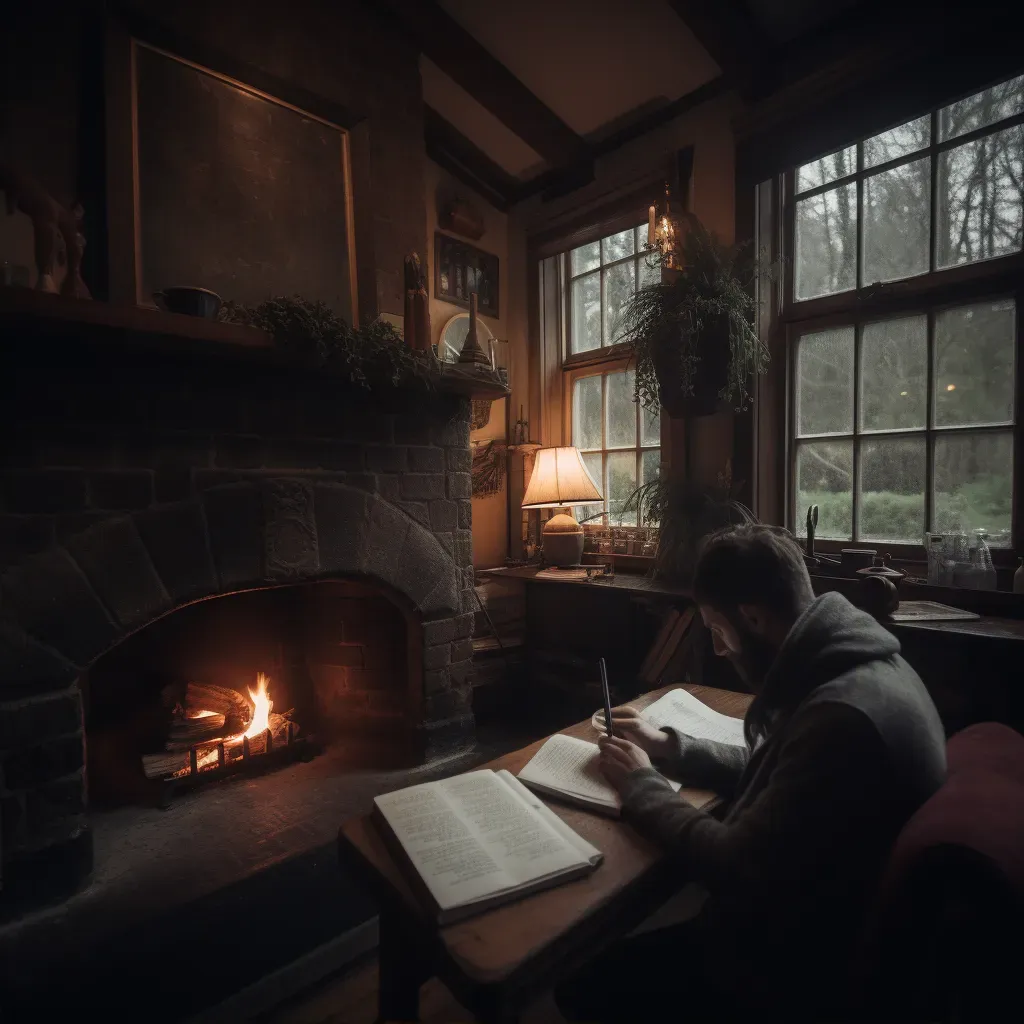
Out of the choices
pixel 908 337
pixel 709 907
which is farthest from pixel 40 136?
pixel 908 337

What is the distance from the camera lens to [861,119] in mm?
2586

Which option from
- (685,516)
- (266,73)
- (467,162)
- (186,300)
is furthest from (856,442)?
(266,73)

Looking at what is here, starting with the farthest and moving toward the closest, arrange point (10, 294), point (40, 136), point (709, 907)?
point (40, 136) → point (10, 294) → point (709, 907)

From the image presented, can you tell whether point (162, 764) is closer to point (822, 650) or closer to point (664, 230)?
point (822, 650)

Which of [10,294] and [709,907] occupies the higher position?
[10,294]

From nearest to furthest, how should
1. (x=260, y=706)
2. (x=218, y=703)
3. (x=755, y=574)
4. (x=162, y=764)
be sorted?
(x=755, y=574) < (x=162, y=764) < (x=218, y=703) < (x=260, y=706)

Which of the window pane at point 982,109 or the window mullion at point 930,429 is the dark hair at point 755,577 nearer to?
the window mullion at point 930,429

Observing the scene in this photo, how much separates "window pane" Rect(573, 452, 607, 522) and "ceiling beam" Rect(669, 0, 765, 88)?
6.50 feet

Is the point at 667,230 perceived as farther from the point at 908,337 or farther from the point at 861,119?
the point at 908,337

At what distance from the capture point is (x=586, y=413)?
3850 mm

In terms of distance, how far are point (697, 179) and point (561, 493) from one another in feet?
5.69

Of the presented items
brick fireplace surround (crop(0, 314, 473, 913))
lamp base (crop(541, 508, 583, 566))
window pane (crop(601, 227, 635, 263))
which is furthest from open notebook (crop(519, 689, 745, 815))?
window pane (crop(601, 227, 635, 263))

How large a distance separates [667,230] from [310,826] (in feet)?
10.0

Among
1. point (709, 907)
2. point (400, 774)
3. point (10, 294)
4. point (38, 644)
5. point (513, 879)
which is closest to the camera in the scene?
point (513, 879)
